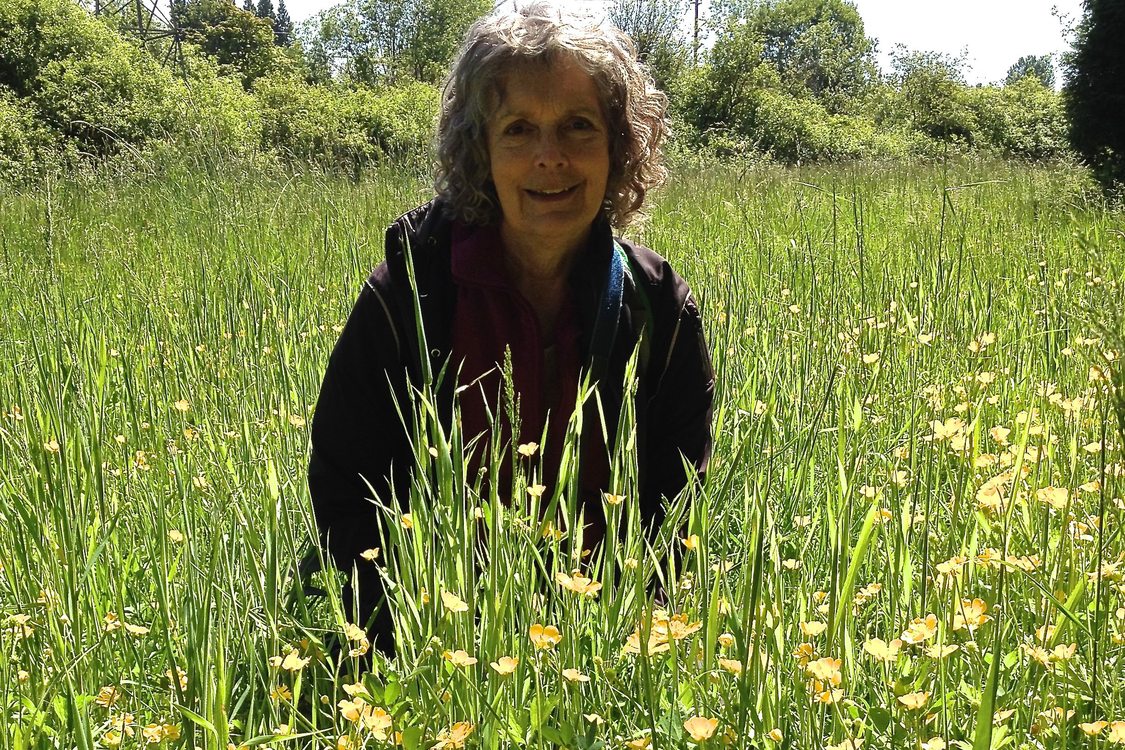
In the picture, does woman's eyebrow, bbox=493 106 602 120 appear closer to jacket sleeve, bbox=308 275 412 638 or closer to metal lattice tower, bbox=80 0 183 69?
jacket sleeve, bbox=308 275 412 638

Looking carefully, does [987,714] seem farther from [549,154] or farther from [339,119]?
[339,119]

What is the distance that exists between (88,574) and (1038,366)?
2.51 metres

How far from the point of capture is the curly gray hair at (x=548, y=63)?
1862 mm

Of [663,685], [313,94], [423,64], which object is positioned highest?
[423,64]

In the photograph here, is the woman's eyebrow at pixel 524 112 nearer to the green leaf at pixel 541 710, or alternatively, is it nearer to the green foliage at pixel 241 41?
the green leaf at pixel 541 710

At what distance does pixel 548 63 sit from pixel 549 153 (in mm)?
184

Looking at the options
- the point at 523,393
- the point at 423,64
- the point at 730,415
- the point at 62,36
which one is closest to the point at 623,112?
the point at 523,393

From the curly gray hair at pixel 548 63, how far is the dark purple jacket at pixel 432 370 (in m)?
0.13

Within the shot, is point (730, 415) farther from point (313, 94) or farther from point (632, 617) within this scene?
point (313, 94)

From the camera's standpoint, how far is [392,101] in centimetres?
1611

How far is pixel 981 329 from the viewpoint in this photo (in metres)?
2.66

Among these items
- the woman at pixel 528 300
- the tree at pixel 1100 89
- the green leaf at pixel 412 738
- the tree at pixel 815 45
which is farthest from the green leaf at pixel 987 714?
the tree at pixel 815 45

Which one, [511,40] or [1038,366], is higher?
[511,40]

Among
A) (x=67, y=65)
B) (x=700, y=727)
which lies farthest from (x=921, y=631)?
(x=67, y=65)
